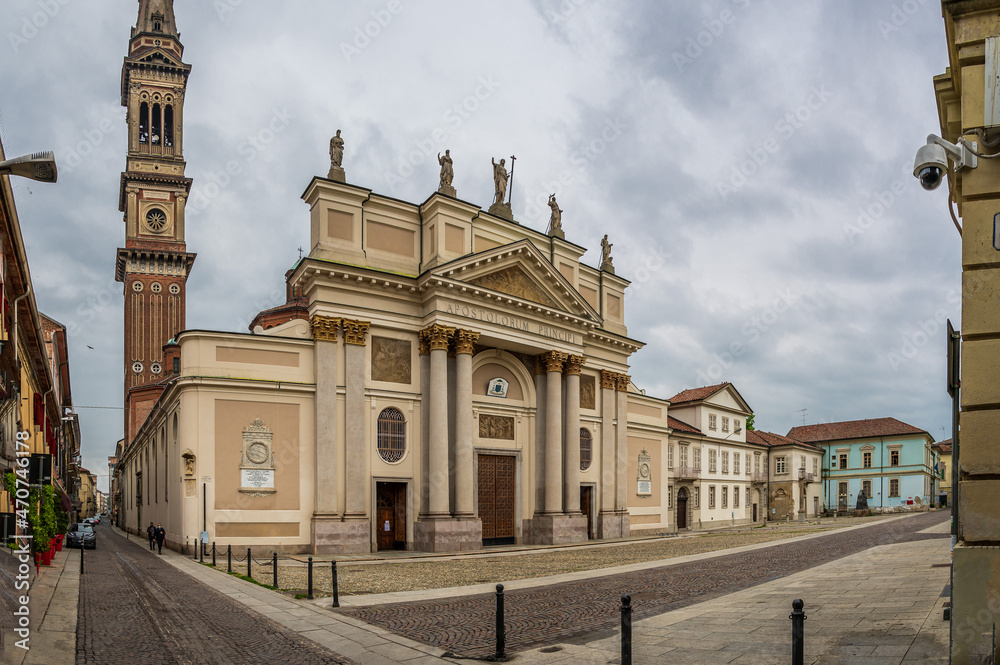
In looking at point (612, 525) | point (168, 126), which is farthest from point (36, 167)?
point (168, 126)

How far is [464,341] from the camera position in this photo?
31078mm

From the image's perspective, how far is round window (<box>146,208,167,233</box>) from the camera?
71938 mm

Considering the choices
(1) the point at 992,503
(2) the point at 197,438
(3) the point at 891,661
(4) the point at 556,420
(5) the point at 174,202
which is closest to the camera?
(1) the point at 992,503

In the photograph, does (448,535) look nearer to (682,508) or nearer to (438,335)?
(438,335)

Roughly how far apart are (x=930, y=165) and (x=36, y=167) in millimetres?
9295

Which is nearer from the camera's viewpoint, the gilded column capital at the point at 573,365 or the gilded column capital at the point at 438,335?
the gilded column capital at the point at 438,335

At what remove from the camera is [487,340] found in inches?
1282

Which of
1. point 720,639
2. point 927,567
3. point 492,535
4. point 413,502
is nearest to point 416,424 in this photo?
point 413,502

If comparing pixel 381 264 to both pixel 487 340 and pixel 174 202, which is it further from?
pixel 174 202

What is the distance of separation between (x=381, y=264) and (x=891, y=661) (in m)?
25.4

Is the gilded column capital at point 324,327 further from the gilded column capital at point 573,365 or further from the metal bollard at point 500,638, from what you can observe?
the metal bollard at point 500,638

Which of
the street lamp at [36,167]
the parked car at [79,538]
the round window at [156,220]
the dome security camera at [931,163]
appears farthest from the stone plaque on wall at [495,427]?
the round window at [156,220]

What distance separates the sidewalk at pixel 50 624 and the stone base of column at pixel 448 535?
13.2 metres

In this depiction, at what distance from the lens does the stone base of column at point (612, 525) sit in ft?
124
